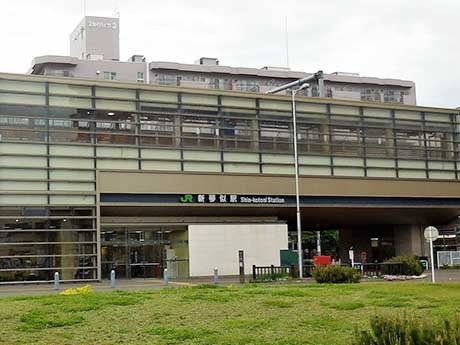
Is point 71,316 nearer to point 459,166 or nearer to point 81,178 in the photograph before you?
point 81,178

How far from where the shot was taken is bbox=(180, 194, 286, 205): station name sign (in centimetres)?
4294

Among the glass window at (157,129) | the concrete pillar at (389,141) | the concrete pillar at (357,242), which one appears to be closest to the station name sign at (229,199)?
the glass window at (157,129)

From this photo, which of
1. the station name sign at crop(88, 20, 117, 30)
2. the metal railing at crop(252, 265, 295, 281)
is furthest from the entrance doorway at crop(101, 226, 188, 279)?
the station name sign at crop(88, 20, 117, 30)

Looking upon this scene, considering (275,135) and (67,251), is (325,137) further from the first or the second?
(67,251)

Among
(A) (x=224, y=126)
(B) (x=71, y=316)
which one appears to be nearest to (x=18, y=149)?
(A) (x=224, y=126)

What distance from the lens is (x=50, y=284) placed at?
38688 millimetres

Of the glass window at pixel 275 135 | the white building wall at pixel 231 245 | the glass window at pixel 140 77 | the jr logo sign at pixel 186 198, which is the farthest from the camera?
the glass window at pixel 140 77

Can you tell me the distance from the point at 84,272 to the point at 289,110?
1691cm

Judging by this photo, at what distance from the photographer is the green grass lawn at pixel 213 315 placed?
11.1 metres

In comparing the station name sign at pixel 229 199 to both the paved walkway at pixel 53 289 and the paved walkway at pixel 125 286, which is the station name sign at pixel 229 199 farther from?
the paved walkway at pixel 53 289

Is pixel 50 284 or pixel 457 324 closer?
pixel 457 324

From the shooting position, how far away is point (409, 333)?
7816 millimetres

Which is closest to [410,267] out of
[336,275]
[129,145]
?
[336,275]

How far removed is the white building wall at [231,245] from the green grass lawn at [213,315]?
24339 mm
